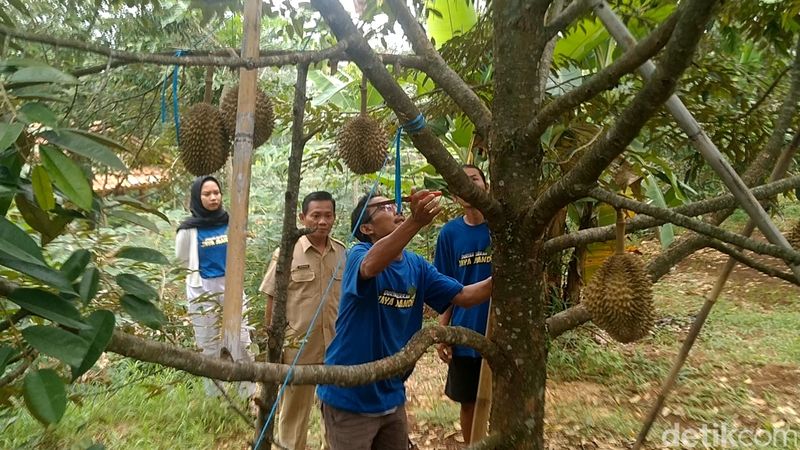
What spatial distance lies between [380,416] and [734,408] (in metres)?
2.43

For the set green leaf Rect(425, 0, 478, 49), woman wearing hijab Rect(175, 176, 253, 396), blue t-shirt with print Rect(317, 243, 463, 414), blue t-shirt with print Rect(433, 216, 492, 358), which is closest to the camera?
blue t-shirt with print Rect(317, 243, 463, 414)

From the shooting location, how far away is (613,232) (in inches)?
49.7

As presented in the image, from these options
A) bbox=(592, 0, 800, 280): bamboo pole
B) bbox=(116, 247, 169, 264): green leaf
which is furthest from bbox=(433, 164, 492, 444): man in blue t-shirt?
bbox=(116, 247, 169, 264): green leaf

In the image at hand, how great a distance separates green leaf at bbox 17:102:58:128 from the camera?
62 centimetres

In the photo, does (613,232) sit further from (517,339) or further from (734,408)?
(734,408)

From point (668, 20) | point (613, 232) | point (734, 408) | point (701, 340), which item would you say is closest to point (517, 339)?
point (613, 232)

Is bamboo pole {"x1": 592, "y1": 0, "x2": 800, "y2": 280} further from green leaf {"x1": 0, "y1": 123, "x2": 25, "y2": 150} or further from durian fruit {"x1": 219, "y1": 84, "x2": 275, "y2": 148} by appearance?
green leaf {"x1": 0, "y1": 123, "x2": 25, "y2": 150}

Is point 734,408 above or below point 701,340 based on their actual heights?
below

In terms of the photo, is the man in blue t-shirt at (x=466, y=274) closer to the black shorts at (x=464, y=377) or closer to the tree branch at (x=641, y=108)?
the black shorts at (x=464, y=377)

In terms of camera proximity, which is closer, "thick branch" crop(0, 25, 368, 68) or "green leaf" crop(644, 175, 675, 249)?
"thick branch" crop(0, 25, 368, 68)

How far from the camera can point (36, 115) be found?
24.6 inches

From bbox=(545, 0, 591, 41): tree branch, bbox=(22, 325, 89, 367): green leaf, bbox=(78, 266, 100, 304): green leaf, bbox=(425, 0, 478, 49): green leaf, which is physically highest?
bbox=(425, 0, 478, 49): green leaf

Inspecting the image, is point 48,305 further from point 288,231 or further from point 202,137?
point 202,137

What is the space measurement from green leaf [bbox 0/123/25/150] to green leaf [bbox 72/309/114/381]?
23 centimetres
